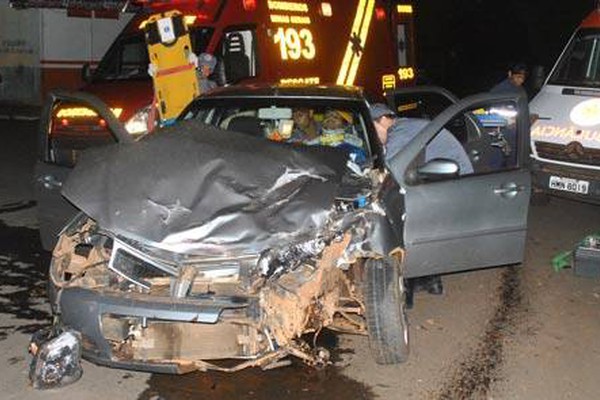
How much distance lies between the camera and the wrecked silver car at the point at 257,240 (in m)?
3.93

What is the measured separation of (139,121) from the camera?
8805 millimetres

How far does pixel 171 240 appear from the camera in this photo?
13.1 ft

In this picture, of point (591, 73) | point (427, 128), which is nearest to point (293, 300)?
point (427, 128)

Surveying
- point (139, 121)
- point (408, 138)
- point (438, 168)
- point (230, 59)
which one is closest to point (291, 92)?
point (408, 138)

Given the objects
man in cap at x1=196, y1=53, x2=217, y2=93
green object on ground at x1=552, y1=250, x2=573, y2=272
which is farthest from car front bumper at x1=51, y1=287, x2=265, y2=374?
man in cap at x1=196, y1=53, x2=217, y2=93

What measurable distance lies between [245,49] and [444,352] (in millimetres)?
5768

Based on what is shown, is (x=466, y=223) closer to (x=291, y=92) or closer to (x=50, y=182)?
(x=291, y=92)

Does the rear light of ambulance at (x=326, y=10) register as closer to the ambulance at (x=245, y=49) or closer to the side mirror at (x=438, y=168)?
the ambulance at (x=245, y=49)

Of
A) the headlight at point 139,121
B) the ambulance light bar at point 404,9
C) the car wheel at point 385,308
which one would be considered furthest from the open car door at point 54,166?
the ambulance light bar at point 404,9

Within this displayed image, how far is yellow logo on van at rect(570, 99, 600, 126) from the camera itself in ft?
26.5

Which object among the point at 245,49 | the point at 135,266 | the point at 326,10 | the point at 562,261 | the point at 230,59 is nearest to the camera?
the point at 135,266

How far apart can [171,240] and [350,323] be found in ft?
4.34

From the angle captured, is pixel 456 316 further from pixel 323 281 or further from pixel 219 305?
pixel 219 305

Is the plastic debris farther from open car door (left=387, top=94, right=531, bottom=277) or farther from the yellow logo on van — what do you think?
the yellow logo on van
